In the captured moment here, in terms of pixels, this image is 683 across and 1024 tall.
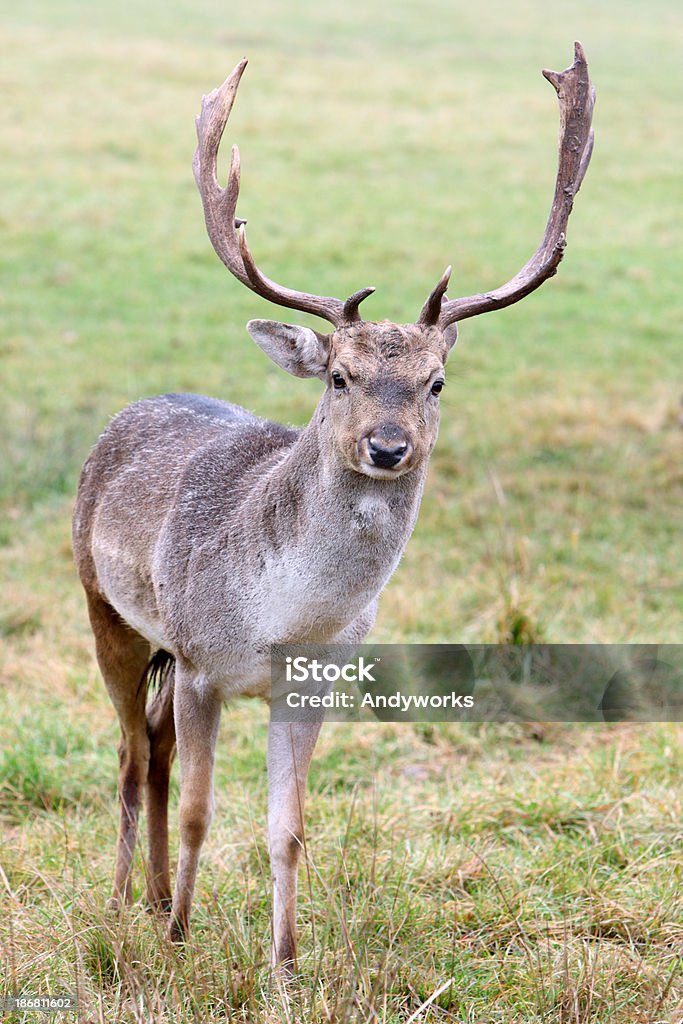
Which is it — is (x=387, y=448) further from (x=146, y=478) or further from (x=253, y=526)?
(x=146, y=478)

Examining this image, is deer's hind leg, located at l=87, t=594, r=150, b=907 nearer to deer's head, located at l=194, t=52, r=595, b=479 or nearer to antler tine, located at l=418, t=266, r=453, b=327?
deer's head, located at l=194, t=52, r=595, b=479

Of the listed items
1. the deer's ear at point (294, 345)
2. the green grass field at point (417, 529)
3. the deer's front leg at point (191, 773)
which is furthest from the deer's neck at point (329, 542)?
the green grass field at point (417, 529)

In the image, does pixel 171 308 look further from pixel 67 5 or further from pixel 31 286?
pixel 67 5

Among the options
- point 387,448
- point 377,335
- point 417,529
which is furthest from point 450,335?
point 417,529

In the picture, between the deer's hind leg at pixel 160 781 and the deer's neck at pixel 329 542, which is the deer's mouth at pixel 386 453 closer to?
the deer's neck at pixel 329 542

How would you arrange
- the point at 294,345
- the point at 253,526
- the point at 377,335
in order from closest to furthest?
the point at 377,335 < the point at 294,345 < the point at 253,526

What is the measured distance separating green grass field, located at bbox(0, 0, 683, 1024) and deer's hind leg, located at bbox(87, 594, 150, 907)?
0.24m

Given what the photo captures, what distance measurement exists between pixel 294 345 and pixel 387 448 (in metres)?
0.54

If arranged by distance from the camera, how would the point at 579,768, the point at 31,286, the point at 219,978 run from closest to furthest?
the point at 219,978 → the point at 579,768 → the point at 31,286

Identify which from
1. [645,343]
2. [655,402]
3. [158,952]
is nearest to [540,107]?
[645,343]

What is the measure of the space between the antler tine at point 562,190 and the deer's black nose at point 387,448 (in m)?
0.52

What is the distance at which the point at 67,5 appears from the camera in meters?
29.2

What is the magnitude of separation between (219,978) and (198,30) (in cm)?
2679

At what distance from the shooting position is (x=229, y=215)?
381 centimetres
